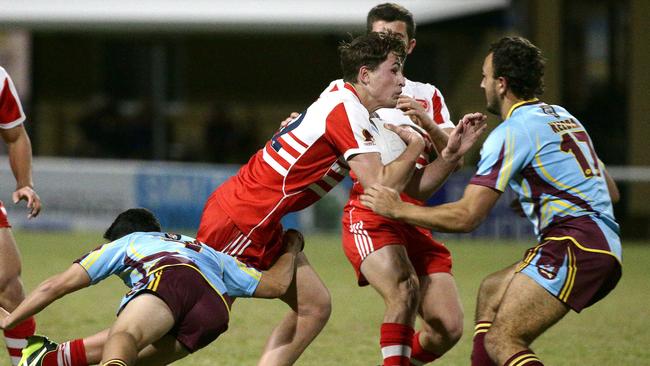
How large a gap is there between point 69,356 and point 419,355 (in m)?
1.95

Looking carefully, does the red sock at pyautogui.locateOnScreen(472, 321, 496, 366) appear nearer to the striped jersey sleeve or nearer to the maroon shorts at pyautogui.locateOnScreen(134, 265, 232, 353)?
the striped jersey sleeve

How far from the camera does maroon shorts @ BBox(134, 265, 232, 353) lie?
17.9 feet

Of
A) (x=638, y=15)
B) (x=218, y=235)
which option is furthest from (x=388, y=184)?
(x=638, y=15)

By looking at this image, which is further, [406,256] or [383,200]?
[406,256]

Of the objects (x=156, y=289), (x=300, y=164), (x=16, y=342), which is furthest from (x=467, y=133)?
(x=16, y=342)

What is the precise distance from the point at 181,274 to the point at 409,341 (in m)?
1.21

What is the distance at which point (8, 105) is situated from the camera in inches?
268

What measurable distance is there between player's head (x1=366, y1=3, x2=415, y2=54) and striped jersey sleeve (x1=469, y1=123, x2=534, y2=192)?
1436 millimetres

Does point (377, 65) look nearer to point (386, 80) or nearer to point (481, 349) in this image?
point (386, 80)

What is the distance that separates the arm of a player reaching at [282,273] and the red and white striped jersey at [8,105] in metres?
1.82

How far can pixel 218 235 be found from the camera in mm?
6066

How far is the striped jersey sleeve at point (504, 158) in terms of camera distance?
525 cm

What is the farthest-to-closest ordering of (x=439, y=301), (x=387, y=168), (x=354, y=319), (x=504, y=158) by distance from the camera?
(x=354, y=319) → (x=439, y=301) → (x=387, y=168) → (x=504, y=158)

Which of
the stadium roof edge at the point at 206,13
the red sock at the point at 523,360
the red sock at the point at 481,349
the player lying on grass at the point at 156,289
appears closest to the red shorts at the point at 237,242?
the player lying on grass at the point at 156,289
